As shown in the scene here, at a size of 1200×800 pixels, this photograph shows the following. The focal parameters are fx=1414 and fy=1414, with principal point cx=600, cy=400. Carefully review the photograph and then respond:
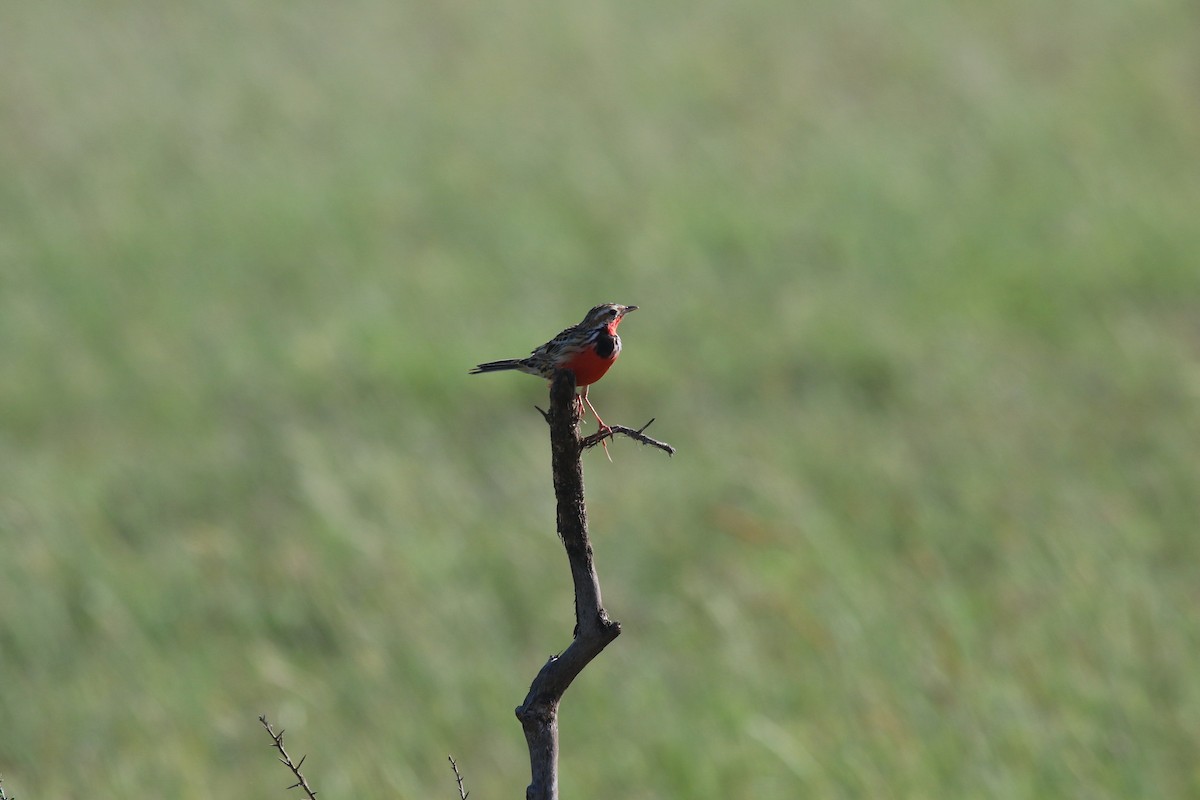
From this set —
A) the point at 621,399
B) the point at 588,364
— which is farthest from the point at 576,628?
the point at 621,399

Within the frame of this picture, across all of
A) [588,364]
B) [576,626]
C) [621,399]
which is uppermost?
[621,399]

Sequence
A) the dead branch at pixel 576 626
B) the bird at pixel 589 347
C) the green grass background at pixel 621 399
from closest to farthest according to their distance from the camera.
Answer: the dead branch at pixel 576 626
the bird at pixel 589 347
the green grass background at pixel 621 399

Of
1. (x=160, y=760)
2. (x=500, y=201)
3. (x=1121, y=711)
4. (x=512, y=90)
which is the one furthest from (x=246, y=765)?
(x=512, y=90)

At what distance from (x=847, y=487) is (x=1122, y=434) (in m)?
1.55

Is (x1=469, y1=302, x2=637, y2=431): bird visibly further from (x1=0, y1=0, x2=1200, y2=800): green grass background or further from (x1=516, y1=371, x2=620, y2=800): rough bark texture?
(x1=0, y1=0, x2=1200, y2=800): green grass background

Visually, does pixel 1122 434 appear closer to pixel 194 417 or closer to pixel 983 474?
pixel 983 474

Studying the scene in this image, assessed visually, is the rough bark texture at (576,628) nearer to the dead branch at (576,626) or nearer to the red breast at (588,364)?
the dead branch at (576,626)

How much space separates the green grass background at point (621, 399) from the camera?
5094 mm

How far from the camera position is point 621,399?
818 cm

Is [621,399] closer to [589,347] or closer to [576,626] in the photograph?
[589,347]

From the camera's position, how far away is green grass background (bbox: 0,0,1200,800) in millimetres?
5094

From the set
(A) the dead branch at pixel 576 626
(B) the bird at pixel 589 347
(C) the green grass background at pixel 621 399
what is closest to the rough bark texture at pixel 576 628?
(A) the dead branch at pixel 576 626

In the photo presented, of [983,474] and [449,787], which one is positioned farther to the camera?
[983,474]

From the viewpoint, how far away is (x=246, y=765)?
16.9 feet
